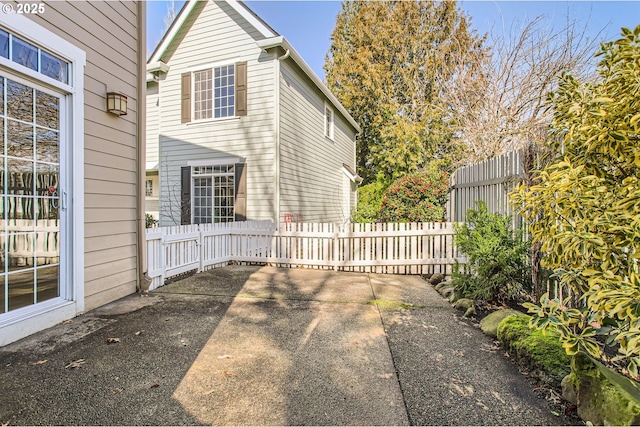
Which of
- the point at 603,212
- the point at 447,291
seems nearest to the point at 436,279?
the point at 447,291

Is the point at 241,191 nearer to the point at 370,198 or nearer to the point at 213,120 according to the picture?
the point at 213,120

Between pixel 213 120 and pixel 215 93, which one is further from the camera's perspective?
pixel 215 93

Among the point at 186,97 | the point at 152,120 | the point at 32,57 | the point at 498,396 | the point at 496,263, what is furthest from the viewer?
the point at 152,120

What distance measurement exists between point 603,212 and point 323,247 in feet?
16.6

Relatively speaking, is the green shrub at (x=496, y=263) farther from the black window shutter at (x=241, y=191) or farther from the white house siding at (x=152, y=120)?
the white house siding at (x=152, y=120)

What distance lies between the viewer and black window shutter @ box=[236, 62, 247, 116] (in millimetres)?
8391

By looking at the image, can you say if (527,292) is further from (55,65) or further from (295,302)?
(55,65)

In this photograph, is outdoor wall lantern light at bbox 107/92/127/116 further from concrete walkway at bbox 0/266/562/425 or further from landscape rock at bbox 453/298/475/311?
landscape rock at bbox 453/298/475/311

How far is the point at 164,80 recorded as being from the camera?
31.0 feet

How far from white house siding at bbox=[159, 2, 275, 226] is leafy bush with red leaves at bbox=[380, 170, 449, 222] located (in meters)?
3.05

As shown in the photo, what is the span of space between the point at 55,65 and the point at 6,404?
3.35 m

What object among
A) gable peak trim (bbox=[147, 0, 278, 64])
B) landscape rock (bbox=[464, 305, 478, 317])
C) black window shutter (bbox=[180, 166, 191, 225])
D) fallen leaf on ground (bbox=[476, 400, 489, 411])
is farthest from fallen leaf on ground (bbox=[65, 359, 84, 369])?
gable peak trim (bbox=[147, 0, 278, 64])

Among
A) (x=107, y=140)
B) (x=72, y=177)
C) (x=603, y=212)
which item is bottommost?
(x=603, y=212)

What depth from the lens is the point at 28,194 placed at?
332cm
